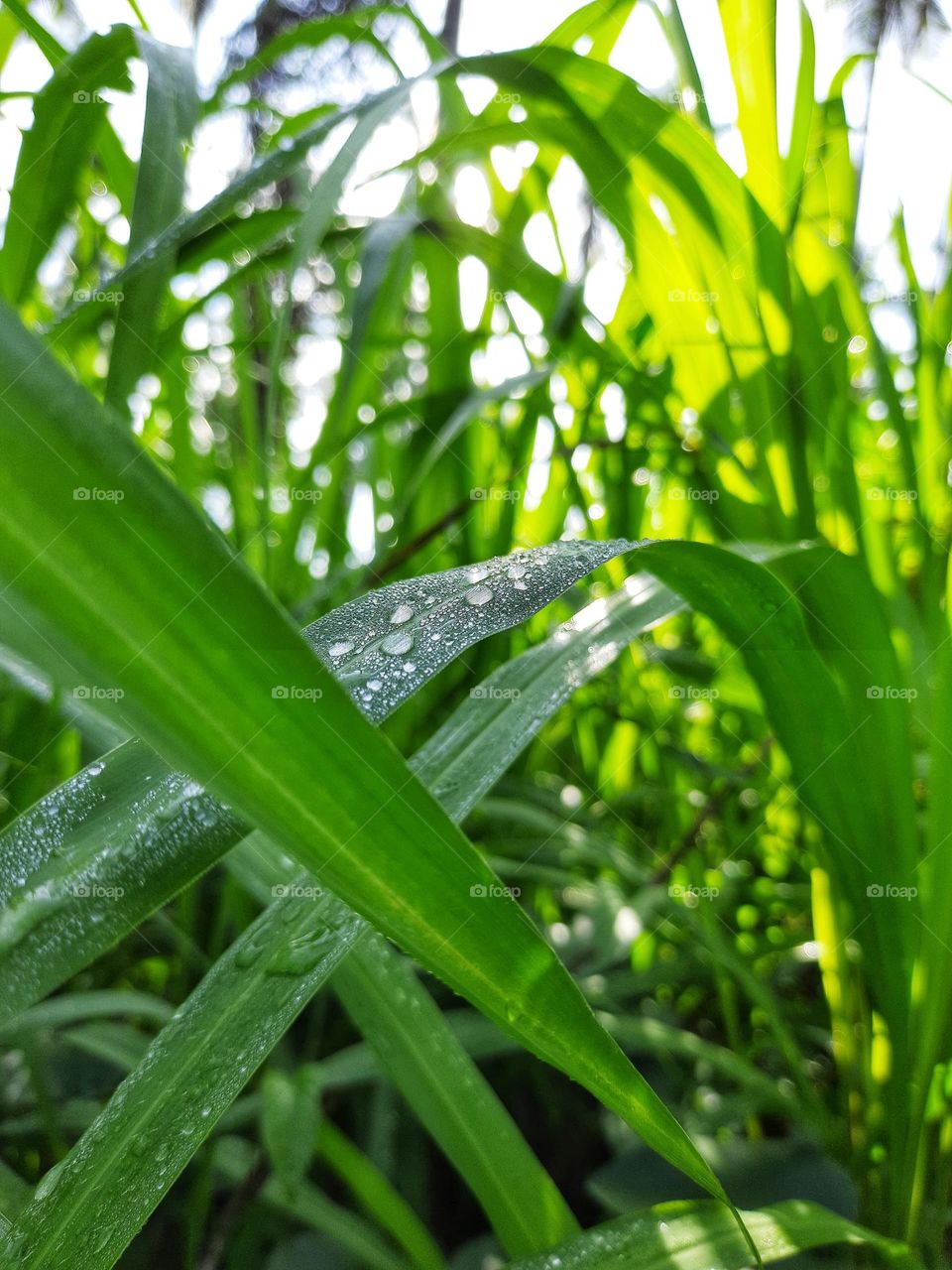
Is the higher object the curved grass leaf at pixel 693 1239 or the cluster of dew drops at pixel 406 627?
the cluster of dew drops at pixel 406 627

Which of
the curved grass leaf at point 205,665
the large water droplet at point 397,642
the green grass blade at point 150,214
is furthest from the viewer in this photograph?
the green grass blade at point 150,214

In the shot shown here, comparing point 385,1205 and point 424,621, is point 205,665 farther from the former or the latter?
point 385,1205

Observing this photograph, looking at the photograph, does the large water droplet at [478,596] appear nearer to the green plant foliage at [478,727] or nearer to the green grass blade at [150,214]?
the green plant foliage at [478,727]

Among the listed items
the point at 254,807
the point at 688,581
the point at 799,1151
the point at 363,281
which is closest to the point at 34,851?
the point at 254,807

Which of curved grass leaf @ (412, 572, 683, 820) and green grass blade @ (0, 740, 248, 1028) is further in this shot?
curved grass leaf @ (412, 572, 683, 820)

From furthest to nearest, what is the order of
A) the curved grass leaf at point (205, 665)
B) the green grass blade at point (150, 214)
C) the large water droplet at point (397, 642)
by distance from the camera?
the green grass blade at point (150, 214) → the large water droplet at point (397, 642) → the curved grass leaf at point (205, 665)

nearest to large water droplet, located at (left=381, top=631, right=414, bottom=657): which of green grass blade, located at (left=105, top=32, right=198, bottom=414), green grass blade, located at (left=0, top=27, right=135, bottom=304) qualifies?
green grass blade, located at (left=105, top=32, right=198, bottom=414)

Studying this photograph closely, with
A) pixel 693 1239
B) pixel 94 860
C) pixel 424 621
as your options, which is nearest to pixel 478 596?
pixel 424 621

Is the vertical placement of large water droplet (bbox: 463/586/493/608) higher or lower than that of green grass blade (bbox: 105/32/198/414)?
lower

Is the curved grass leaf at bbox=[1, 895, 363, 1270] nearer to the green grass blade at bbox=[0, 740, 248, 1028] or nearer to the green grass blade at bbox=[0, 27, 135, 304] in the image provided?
the green grass blade at bbox=[0, 740, 248, 1028]

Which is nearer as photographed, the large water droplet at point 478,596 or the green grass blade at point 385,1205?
the large water droplet at point 478,596

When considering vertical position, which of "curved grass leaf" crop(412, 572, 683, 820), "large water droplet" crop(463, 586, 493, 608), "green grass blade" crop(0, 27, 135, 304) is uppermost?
"green grass blade" crop(0, 27, 135, 304)

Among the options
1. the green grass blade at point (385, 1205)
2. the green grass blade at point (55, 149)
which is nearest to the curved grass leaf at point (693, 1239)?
the green grass blade at point (385, 1205)
